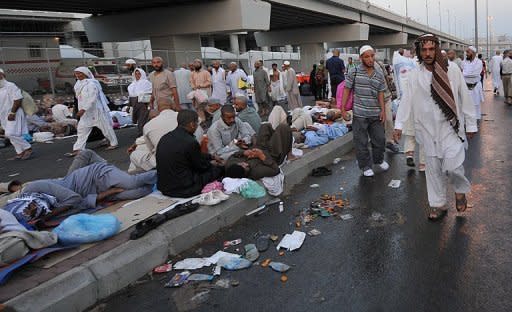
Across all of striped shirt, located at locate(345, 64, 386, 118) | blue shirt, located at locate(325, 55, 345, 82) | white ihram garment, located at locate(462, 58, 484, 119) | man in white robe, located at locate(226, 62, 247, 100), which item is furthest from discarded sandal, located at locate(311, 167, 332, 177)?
blue shirt, located at locate(325, 55, 345, 82)

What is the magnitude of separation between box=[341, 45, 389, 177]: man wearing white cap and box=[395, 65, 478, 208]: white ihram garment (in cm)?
167

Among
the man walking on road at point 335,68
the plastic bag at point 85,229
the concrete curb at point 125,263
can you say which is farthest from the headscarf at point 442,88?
the man walking on road at point 335,68

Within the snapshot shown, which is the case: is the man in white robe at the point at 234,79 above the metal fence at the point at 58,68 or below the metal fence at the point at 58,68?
below

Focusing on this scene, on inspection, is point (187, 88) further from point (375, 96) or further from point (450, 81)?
point (450, 81)

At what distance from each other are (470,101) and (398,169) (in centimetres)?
268

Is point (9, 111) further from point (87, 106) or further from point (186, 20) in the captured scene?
point (186, 20)

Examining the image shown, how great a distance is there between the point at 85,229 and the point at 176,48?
1868cm

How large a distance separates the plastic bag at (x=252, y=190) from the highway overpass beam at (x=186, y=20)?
15.4m

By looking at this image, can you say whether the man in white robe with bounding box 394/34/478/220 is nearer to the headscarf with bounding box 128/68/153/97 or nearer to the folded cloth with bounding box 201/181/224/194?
the folded cloth with bounding box 201/181/224/194

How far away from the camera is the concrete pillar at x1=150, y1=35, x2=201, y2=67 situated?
2142cm

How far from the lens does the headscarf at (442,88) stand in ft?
14.6

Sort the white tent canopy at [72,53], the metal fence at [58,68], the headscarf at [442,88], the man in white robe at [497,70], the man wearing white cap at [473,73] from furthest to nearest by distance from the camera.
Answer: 1. the white tent canopy at [72,53]
2. the man in white robe at [497,70]
3. the metal fence at [58,68]
4. the man wearing white cap at [473,73]
5. the headscarf at [442,88]

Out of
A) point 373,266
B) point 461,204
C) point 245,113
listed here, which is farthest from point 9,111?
point 461,204

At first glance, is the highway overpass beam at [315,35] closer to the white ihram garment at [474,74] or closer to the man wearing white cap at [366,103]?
the white ihram garment at [474,74]
